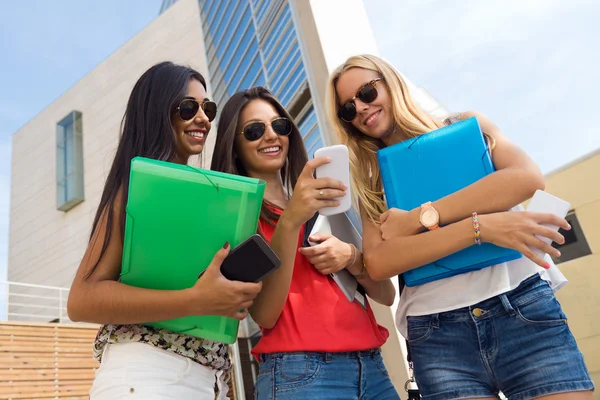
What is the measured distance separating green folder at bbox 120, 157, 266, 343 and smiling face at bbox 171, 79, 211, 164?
447 millimetres

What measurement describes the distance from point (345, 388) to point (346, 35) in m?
5.44

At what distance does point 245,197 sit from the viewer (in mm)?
1248

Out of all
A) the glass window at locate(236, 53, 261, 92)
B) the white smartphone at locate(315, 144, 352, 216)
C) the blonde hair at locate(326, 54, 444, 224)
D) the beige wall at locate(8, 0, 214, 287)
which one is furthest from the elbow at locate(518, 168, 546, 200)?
the beige wall at locate(8, 0, 214, 287)

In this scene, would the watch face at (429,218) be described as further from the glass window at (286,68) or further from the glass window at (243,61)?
the glass window at (243,61)

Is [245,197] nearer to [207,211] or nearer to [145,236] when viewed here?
[207,211]

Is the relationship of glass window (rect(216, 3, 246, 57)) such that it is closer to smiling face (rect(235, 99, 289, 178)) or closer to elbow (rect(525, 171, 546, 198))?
smiling face (rect(235, 99, 289, 178))

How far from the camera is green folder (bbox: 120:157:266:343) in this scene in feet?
3.95

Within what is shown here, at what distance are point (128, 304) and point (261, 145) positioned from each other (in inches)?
29.8

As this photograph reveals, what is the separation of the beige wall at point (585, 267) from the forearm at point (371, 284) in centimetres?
512

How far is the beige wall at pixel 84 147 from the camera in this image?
58.9 ft

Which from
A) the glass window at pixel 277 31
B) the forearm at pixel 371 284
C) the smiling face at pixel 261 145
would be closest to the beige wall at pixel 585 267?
the glass window at pixel 277 31

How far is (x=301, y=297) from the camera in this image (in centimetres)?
154

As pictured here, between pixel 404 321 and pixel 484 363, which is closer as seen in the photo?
pixel 484 363

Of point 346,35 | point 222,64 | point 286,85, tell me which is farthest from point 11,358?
point 222,64
